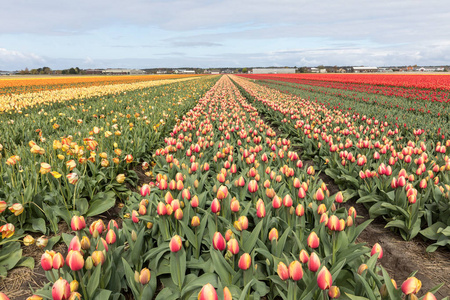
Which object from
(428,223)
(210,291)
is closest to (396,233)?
(428,223)

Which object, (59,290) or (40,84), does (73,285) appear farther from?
(40,84)

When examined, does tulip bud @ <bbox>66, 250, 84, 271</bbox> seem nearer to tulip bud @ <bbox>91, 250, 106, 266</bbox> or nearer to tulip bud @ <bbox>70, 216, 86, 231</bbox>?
tulip bud @ <bbox>91, 250, 106, 266</bbox>

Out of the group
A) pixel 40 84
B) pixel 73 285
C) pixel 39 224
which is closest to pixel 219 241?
pixel 73 285

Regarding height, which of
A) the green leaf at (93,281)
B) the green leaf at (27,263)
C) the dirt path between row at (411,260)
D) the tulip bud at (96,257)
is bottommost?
the dirt path between row at (411,260)

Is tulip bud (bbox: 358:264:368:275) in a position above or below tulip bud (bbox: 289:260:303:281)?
below

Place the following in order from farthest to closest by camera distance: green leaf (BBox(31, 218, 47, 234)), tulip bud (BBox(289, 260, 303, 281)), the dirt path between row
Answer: green leaf (BBox(31, 218, 47, 234))
the dirt path between row
tulip bud (BBox(289, 260, 303, 281))

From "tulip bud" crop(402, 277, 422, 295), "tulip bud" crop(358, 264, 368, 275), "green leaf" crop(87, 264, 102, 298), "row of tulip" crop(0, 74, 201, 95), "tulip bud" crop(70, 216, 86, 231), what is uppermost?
"row of tulip" crop(0, 74, 201, 95)

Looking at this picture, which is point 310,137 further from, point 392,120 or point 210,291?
point 210,291

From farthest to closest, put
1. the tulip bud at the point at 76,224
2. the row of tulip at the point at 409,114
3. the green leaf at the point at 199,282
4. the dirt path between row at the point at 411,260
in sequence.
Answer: the row of tulip at the point at 409,114
the dirt path between row at the point at 411,260
the tulip bud at the point at 76,224
the green leaf at the point at 199,282

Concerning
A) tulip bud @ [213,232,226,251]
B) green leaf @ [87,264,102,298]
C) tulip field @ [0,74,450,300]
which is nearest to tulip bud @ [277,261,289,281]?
tulip field @ [0,74,450,300]

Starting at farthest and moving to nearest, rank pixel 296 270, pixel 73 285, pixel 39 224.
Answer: pixel 39 224, pixel 73 285, pixel 296 270

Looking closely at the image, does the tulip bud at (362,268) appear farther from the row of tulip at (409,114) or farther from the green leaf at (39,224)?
the row of tulip at (409,114)

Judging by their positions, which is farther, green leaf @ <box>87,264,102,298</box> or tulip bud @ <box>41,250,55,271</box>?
green leaf @ <box>87,264,102,298</box>

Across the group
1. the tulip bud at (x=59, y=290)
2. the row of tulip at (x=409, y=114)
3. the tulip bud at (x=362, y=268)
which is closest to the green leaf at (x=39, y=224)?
the tulip bud at (x=59, y=290)
